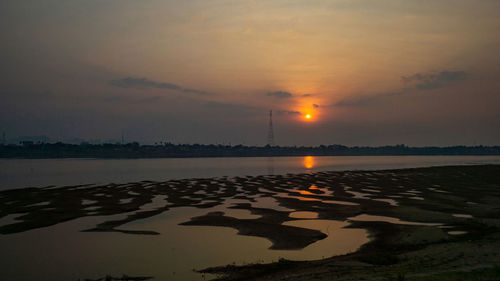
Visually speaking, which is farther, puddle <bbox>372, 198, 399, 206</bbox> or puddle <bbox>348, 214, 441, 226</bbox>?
puddle <bbox>372, 198, 399, 206</bbox>

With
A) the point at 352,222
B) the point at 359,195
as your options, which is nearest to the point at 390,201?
the point at 359,195

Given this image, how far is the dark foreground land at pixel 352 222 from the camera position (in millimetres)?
13086

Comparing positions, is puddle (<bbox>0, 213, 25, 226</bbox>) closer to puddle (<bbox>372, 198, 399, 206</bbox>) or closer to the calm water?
the calm water

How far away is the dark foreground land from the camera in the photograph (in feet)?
42.9

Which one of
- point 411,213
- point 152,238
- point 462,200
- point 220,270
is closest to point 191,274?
point 220,270

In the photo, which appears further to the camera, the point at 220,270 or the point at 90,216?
the point at 90,216

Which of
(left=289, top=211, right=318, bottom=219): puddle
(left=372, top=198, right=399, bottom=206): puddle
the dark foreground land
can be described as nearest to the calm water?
the dark foreground land

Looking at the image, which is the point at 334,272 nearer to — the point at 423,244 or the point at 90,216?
the point at 423,244

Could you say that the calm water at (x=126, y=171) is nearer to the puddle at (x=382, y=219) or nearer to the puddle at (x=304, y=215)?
the puddle at (x=304, y=215)

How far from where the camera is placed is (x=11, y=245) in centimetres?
1908

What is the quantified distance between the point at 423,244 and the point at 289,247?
19.9 feet

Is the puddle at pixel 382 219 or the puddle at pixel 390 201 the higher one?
the puddle at pixel 382 219

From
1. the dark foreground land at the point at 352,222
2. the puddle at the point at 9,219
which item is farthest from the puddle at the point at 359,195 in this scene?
the puddle at the point at 9,219

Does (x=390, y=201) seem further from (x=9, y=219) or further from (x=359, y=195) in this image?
(x=9, y=219)
